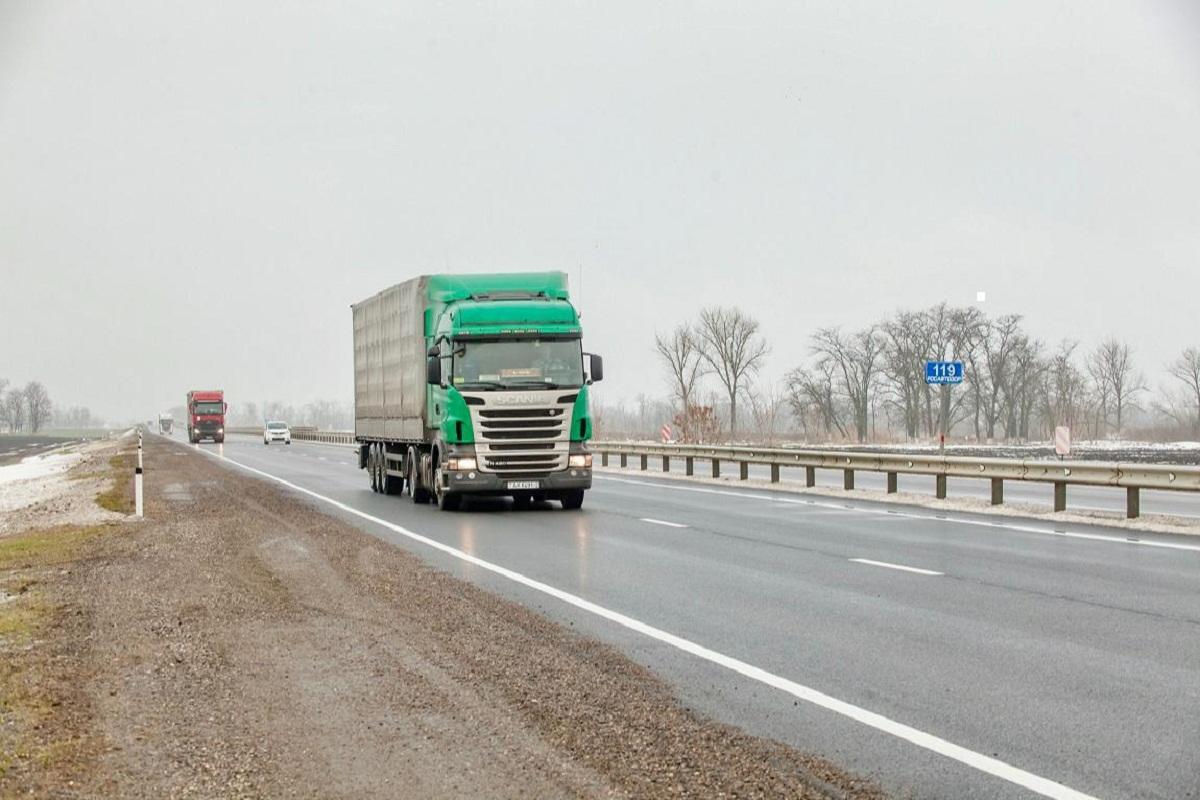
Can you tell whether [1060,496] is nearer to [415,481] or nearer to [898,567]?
[898,567]

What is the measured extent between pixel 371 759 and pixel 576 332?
17415mm

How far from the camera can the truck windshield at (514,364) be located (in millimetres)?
22859

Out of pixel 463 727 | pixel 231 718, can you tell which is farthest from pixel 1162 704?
pixel 231 718

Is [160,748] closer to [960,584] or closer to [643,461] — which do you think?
[960,584]

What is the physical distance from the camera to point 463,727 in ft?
22.3

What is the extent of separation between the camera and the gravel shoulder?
579 cm

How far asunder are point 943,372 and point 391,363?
11990 millimetres

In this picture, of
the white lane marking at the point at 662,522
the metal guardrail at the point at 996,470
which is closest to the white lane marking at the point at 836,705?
the white lane marking at the point at 662,522

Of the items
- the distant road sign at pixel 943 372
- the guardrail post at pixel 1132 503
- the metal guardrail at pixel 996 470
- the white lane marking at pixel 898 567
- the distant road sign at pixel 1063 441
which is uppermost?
the distant road sign at pixel 943 372

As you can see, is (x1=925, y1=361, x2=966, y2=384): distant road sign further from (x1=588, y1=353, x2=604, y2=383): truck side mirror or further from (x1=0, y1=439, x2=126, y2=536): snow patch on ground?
(x1=0, y1=439, x2=126, y2=536): snow patch on ground

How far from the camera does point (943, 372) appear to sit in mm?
29078

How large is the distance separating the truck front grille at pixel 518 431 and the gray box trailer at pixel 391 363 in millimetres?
2090

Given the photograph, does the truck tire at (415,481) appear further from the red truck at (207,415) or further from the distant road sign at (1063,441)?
the red truck at (207,415)

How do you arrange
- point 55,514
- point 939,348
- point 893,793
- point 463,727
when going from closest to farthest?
point 893,793 < point 463,727 < point 55,514 < point 939,348
